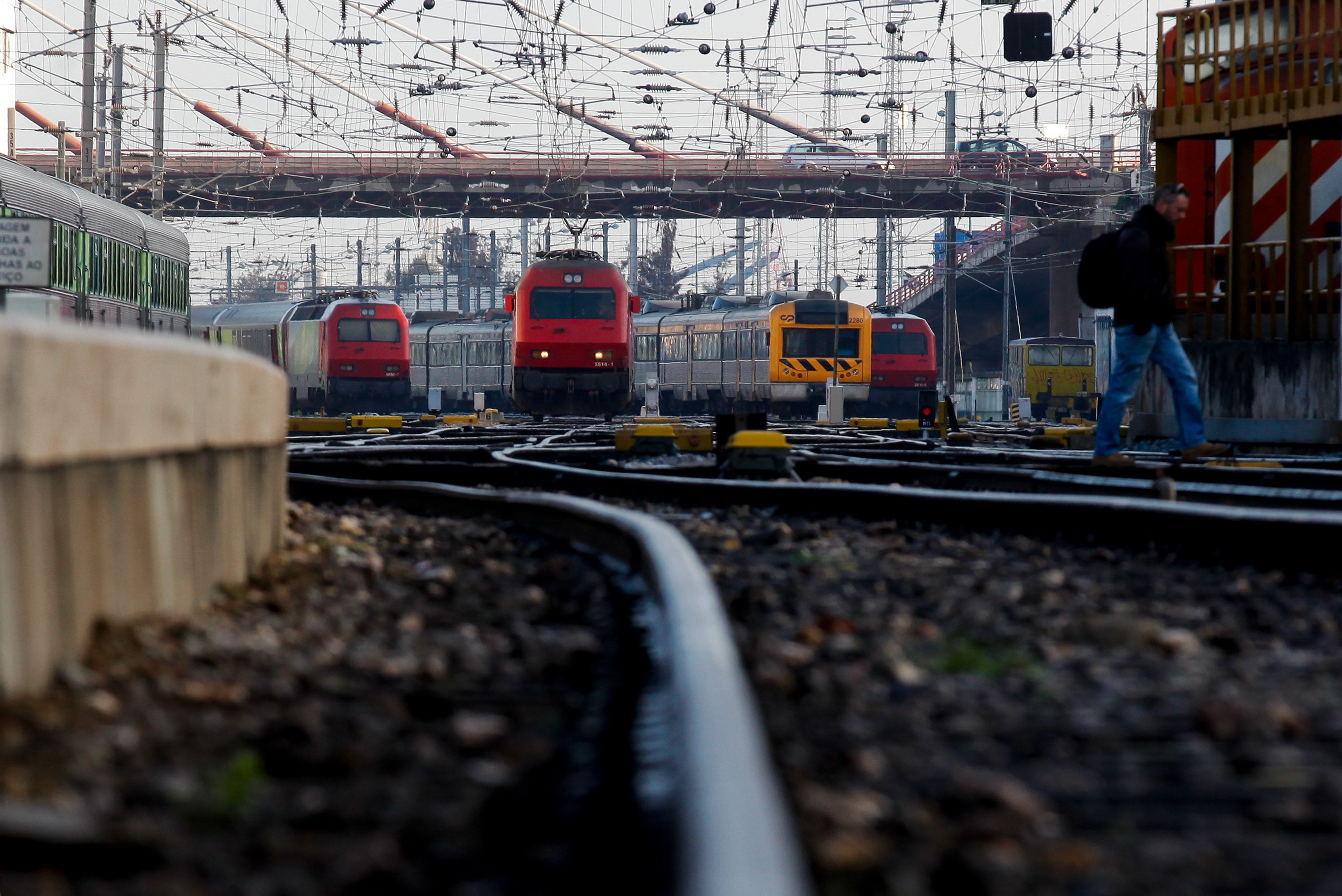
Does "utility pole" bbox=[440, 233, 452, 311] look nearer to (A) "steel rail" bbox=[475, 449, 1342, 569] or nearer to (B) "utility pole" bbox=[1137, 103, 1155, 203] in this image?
(B) "utility pole" bbox=[1137, 103, 1155, 203]

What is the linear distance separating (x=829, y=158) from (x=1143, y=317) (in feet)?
179

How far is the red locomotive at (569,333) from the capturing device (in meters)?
31.1

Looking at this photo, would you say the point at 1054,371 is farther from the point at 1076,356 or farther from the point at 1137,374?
the point at 1137,374

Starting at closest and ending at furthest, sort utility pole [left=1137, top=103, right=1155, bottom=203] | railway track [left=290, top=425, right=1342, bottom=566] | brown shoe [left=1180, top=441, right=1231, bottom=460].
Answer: railway track [left=290, top=425, right=1342, bottom=566] < brown shoe [left=1180, top=441, right=1231, bottom=460] < utility pole [left=1137, top=103, right=1155, bottom=203]

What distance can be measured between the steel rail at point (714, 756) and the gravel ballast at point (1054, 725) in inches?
3.9

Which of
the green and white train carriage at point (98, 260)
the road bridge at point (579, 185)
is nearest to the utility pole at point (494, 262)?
the road bridge at point (579, 185)

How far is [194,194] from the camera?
61.8 metres

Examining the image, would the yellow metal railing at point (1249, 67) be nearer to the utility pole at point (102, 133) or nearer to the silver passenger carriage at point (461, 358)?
the utility pole at point (102, 133)

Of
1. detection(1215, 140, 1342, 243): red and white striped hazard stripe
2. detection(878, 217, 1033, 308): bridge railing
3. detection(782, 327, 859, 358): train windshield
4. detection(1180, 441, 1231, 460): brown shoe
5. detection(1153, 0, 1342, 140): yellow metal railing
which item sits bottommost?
detection(1180, 441, 1231, 460): brown shoe

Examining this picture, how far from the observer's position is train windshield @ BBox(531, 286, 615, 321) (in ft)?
102

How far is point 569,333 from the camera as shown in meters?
31.1

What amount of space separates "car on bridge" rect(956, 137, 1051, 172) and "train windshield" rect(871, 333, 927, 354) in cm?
1856

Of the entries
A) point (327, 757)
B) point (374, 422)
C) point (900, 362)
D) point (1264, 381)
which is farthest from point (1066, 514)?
point (900, 362)

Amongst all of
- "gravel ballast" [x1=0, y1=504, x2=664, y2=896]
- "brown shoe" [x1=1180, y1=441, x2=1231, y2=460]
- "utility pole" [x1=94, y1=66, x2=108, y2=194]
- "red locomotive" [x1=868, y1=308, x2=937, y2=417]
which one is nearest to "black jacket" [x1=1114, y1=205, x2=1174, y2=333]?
"brown shoe" [x1=1180, y1=441, x2=1231, y2=460]
